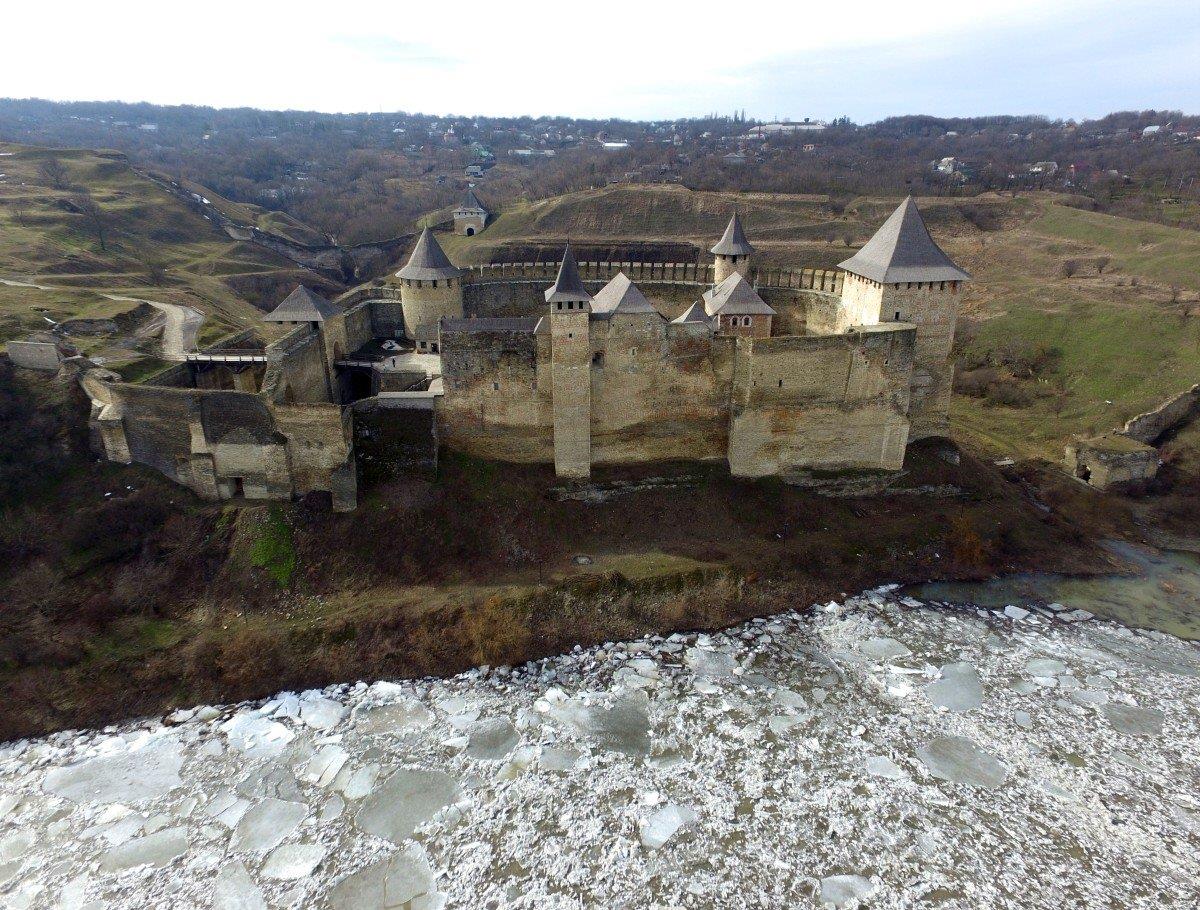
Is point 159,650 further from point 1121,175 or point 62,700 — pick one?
point 1121,175

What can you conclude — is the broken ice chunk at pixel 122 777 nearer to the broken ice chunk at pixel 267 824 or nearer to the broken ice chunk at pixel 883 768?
the broken ice chunk at pixel 267 824

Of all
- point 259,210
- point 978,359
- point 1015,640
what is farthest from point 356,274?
point 1015,640

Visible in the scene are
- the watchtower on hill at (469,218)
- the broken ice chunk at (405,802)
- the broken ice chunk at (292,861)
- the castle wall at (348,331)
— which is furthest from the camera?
the watchtower on hill at (469,218)

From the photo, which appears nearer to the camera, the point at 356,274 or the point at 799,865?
the point at 799,865

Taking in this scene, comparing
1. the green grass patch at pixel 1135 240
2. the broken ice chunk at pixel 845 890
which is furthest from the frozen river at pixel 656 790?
the green grass patch at pixel 1135 240

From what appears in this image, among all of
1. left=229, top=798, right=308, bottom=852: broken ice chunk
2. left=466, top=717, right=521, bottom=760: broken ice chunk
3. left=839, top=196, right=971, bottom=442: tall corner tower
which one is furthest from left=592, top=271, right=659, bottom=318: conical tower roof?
left=229, top=798, right=308, bottom=852: broken ice chunk

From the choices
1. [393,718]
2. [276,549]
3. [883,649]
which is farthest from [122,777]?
[883,649]
